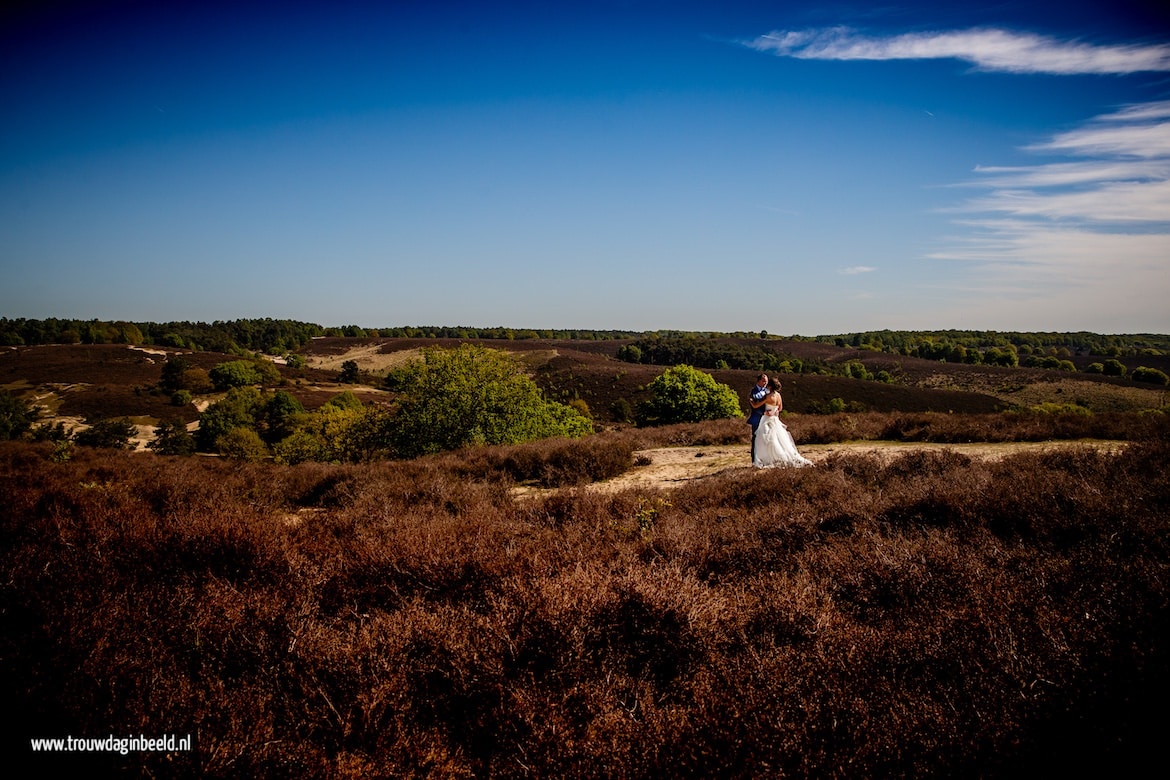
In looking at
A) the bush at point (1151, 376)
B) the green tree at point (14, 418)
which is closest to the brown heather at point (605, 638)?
the green tree at point (14, 418)

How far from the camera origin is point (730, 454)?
14.4 meters

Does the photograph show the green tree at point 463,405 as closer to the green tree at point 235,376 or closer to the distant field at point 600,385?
the distant field at point 600,385

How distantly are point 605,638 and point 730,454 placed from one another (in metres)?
11.9

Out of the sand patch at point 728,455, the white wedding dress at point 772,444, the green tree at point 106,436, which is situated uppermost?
the white wedding dress at point 772,444

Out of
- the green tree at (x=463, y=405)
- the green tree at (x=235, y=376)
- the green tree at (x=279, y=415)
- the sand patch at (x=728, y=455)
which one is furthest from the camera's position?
the green tree at (x=235, y=376)

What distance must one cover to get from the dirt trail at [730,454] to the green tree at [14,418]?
6121 centimetres

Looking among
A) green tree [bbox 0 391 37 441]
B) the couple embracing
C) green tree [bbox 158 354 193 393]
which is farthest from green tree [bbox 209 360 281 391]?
the couple embracing

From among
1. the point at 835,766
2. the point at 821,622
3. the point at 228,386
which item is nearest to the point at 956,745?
the point at 835,766

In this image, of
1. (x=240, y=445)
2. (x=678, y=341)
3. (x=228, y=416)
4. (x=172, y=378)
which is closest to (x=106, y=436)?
(x=240, y=445)

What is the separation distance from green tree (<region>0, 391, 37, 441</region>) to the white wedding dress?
6423 centimetres

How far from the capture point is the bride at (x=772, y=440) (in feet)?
36.7

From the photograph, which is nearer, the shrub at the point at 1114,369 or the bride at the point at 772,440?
the bride at the point at 772,440

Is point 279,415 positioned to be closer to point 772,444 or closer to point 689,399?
point 689,399

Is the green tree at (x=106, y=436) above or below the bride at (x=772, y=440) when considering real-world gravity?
below
